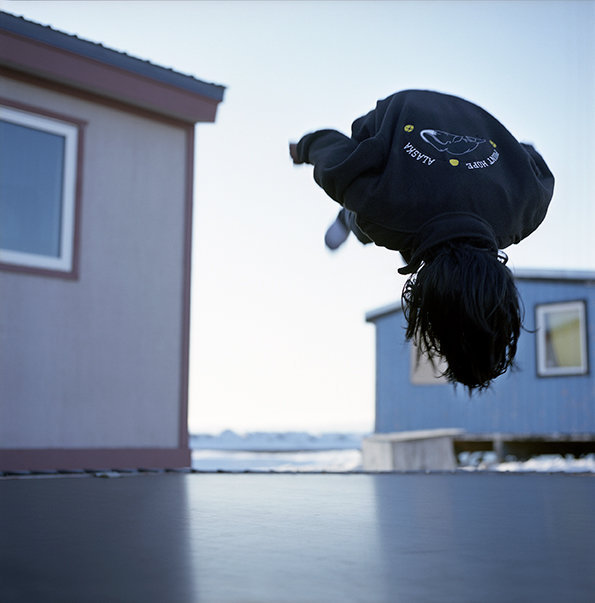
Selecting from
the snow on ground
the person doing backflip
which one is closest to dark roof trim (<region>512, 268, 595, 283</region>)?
the snow on ground

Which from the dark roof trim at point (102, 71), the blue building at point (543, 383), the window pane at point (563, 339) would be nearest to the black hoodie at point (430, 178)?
the dark roof trim at point (102, 71)

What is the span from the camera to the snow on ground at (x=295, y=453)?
10.4m

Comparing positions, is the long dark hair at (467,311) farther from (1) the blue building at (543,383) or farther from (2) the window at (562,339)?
(2) the window at (562,339)

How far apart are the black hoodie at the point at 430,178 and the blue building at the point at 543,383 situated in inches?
279

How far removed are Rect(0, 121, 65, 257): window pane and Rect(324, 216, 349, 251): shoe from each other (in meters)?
2.33

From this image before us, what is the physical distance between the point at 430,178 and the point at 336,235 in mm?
592

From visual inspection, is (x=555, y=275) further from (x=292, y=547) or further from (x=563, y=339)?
(x=292, y=547)

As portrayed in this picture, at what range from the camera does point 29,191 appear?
407 cm

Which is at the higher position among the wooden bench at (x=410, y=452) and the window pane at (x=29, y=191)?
the window pane at (x=29, y=191)

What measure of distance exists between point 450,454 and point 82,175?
472cm

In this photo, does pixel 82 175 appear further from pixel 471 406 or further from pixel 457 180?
pixel 471 406

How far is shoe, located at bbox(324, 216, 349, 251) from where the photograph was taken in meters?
2.14

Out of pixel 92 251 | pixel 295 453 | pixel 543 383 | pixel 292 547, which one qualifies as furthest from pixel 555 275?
pixel 292 547

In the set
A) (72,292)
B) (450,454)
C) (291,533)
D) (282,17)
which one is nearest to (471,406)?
(450,454)
